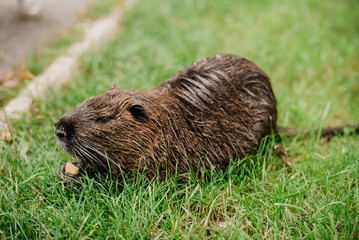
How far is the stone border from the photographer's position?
2.76 metres

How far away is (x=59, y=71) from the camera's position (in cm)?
347

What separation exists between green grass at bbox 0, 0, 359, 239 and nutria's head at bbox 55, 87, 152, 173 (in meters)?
0.17

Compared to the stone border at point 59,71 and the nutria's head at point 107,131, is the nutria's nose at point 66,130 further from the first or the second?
the stone border at point 59,71

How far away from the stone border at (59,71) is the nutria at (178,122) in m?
0.91

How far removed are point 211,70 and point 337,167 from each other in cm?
117

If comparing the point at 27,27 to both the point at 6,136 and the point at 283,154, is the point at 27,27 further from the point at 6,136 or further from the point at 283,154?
the point at 283,154

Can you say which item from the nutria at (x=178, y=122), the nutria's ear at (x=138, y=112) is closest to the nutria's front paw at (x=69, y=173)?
the nutria at (x=178, y=122)

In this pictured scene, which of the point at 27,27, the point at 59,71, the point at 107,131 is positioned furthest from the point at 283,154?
the point at 27,27

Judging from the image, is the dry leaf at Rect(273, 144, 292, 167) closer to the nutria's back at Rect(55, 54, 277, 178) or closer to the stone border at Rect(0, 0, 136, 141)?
the nutria's back at Rect(55, 54, 277, 178)

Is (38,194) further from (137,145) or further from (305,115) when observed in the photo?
(305,115)

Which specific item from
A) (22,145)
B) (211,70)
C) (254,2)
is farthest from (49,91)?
(254,2)

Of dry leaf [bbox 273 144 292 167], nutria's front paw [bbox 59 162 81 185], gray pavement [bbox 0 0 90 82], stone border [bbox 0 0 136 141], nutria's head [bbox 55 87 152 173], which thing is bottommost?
dry leaf [bbox 273 144 292 167]

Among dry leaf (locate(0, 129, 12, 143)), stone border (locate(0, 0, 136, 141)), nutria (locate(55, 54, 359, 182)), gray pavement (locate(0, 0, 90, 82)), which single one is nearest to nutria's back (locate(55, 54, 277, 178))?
nutria (locate(55, 54, 359, 182))

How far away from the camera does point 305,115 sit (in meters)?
3.16
